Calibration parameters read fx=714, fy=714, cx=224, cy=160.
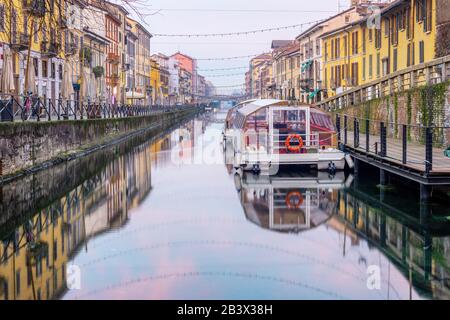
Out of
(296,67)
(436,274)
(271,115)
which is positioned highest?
(296,67)

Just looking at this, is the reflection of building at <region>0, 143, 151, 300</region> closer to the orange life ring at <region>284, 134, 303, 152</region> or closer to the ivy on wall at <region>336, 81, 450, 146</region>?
the orange life ring at <region>284, 134, 303, 152</region>

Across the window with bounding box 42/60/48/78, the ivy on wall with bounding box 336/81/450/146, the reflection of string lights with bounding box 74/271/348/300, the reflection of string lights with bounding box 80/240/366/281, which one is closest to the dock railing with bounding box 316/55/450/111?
the ivy on wall with bounding box 336/81/450/146

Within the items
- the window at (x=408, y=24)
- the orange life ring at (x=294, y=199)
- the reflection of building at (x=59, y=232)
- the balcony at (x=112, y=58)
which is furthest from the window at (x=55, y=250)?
the balcony at (x=112, y=58)

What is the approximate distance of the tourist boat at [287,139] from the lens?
21938mm

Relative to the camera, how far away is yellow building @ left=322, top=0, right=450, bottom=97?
3294cm

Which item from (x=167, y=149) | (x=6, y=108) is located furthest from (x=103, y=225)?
(x=167, y=149)

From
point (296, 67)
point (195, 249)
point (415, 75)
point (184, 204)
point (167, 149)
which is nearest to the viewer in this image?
point (195, 249)

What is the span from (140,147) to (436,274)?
2698 centimetres

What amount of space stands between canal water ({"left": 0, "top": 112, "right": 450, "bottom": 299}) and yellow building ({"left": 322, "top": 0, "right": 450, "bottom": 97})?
15.1 meters

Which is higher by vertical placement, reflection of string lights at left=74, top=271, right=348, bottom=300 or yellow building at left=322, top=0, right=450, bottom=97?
yellow building at left=322, top=0, right=450, bottom=97

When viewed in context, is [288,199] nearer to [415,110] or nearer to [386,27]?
[415,110]
